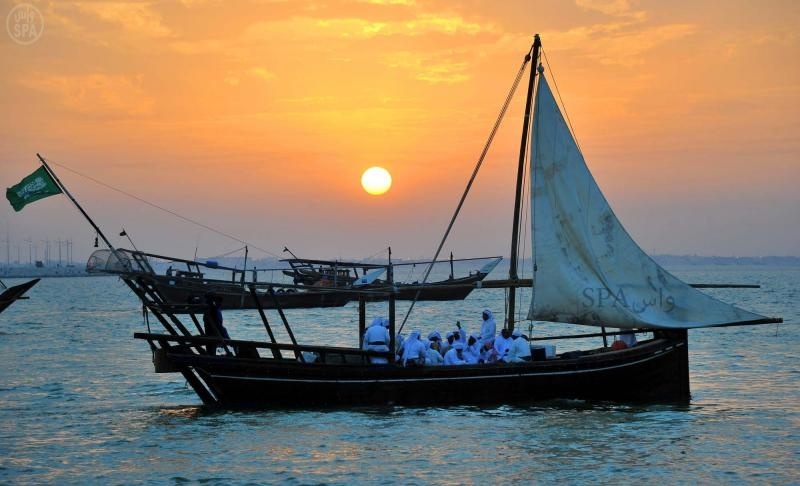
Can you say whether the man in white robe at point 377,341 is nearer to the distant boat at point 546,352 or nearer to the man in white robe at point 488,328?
the distant boat at point 546,352

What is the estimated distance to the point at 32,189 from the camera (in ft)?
79.6

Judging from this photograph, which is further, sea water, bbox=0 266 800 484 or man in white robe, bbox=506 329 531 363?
man in white robe, bbox=506 329 531 363

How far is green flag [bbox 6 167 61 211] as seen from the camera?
24.1 meters

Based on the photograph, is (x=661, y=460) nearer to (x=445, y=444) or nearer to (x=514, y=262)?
(x=445, y=444)

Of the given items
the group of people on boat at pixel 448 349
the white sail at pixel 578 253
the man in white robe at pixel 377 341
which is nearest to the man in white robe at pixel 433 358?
the group of people on boat at pixel 448 349

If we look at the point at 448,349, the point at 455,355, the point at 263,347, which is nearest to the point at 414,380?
the point at 455,355

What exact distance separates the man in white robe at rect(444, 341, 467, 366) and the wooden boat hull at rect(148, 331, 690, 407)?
29.5 inches

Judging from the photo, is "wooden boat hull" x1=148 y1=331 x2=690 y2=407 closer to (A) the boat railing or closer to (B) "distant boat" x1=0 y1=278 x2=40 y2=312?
(A) the boat railing

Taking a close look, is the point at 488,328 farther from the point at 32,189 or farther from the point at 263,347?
the point at 32,189

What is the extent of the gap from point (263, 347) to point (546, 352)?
6.73m

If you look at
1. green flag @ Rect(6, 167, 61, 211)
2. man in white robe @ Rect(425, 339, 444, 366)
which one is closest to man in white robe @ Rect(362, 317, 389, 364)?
man in white robe @ Rect(425, 339, 444, 366)

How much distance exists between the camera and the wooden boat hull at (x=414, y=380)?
74.8 ft

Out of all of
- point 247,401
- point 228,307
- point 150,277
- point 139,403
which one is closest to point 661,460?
point 247,401

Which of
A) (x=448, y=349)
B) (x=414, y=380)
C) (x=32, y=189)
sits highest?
(x=32, y=189)
